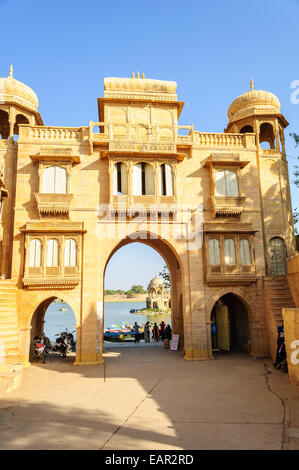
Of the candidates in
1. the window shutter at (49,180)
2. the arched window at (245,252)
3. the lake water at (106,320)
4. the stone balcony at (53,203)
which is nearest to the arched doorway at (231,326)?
the arched window at (245,252)

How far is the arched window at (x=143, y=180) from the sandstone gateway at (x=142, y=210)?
63 mm

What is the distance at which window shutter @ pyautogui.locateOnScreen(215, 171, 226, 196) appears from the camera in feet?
61.5

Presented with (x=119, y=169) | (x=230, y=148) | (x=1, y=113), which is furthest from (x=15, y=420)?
(x=1, y=113)

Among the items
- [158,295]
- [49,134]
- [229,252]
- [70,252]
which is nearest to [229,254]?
[229,252]

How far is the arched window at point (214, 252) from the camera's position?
17938mm

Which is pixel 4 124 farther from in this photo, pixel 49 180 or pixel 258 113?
pixel 258 113

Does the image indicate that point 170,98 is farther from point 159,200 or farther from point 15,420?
point 15,420

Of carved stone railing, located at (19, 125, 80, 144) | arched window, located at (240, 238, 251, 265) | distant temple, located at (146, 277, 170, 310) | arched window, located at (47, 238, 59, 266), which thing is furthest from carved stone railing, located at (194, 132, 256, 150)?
distant temple, located at (146, 277, 170, 310)

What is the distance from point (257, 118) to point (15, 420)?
20287 millimetres

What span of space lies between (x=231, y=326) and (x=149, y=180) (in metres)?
11.2

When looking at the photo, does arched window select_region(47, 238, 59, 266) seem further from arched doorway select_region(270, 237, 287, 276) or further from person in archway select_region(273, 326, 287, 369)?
arched doorway select_region(270, 237, 287, 276)

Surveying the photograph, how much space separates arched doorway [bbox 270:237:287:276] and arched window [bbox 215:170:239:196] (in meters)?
3.74

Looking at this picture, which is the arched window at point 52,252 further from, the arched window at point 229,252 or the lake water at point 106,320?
the lake water at point 106,320

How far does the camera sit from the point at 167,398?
10336 mm
